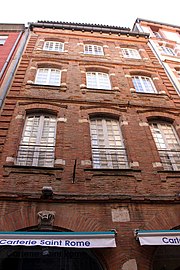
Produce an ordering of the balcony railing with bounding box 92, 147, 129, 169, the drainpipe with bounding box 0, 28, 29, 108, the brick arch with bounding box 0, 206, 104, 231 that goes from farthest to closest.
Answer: the drainpipe with bounding box 0, 28, 29, 108, the balcony railing with bounding box 92, 147, 129, 169, the brick arch with bounding box 0, 206, 104, 231

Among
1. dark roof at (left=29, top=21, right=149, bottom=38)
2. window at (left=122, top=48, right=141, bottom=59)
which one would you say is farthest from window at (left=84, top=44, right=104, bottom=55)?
dark roof at (left=29, top=21, right=149, bottom=38)

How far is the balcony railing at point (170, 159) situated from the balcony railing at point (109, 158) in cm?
120

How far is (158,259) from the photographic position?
5961 mm

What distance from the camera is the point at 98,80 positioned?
11.2 metres

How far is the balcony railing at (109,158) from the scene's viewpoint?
285 inches

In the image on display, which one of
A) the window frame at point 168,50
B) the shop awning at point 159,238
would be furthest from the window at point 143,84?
the shop awning at point 159,238

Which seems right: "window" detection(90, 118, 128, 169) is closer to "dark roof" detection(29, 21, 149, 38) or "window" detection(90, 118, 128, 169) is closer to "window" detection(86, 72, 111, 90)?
"window" detection(86, 72, 111, 90)

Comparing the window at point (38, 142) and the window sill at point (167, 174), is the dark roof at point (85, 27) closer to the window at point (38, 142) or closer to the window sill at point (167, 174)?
the window at point (38, 142)

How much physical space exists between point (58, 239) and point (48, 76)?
310 inches

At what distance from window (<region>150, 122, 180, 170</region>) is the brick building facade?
4 cm

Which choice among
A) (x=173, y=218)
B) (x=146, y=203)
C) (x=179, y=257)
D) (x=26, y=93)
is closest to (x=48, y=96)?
(x=26, y=93)

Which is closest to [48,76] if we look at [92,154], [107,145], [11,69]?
[11,69]

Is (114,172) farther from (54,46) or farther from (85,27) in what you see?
(85,27)

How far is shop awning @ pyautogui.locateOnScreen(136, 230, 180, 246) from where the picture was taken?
4852mm
